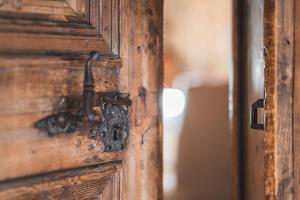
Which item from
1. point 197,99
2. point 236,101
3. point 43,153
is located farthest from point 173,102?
point 43,153

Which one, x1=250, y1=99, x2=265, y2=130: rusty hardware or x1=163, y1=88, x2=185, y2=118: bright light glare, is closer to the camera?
x1=250, y1=99, x2=265, y2=130: rusty hardware

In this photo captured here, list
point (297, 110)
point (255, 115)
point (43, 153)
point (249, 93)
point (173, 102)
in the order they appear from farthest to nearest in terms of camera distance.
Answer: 1. point (173, 102)
2. point (249, 93)
3. point (255, 115)
4. point (297, 110)
5. point (43, 153)

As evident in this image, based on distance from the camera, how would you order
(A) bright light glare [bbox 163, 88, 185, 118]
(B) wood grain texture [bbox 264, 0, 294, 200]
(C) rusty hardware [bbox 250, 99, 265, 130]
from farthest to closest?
(A) bright light glare [bbox 163, 88, 185, 118], (C) rusty hardware [bbox 250, 99, 265, 130], (B) wood grain texture [bbox 264, 0, 294, 200]

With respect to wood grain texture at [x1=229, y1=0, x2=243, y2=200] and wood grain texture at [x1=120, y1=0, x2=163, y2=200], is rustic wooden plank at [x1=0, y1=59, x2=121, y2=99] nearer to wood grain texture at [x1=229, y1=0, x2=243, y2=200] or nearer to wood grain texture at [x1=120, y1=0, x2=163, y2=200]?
wood grain texture at [x1=120, y1=0, x2=163, y2=200]

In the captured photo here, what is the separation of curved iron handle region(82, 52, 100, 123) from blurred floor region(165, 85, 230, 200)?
1.26 m

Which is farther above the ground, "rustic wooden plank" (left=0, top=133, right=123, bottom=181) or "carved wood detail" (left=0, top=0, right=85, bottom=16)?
"carved wood detail" (left=0, top=0, right=85, bottom=16)

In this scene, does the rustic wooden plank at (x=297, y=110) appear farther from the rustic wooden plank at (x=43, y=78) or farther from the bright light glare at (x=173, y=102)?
the bright light glare at (x=173, y=102)

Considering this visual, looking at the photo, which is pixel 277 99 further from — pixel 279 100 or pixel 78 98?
pixel 78 98

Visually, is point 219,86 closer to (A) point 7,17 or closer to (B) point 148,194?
(B) point 148,194

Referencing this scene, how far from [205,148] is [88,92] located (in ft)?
4.48

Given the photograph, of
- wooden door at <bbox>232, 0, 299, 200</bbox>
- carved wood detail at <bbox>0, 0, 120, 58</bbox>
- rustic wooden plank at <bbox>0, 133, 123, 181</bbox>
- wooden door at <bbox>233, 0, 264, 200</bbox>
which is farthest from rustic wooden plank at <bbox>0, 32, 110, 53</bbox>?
wooden door at <bbox>233, 0, 264, 200</bbox>

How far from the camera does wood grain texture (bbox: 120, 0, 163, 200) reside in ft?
2.78

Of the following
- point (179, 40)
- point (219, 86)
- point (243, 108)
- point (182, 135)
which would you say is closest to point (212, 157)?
point (182, 135)

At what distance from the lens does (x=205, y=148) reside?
202 centimetres
